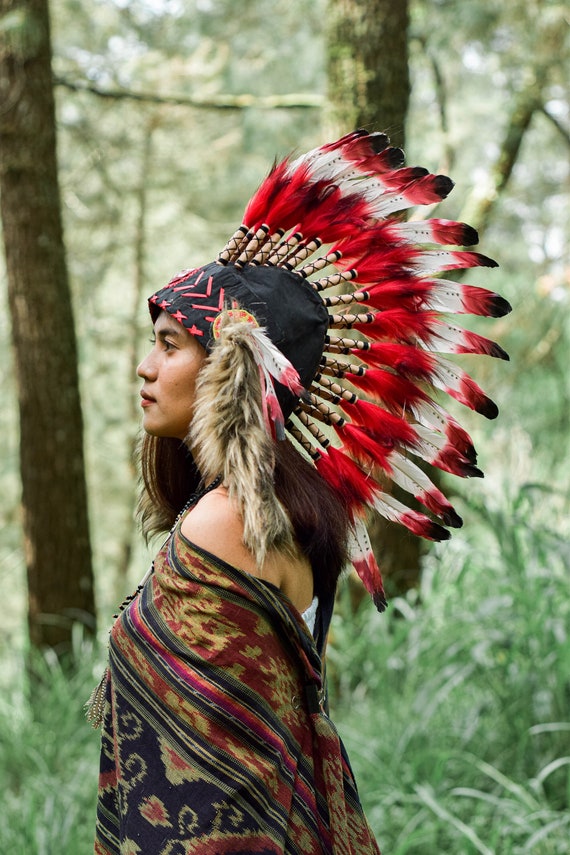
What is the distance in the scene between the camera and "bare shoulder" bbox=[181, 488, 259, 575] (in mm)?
1647

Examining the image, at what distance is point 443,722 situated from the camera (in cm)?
358

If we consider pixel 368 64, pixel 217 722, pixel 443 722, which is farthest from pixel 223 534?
pixel 368 64

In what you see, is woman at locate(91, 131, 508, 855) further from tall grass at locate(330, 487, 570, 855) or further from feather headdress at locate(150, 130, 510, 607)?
tall grass at locate(330, 487, 570, 855)

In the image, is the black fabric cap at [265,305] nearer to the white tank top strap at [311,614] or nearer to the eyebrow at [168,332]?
the eyebrow at [168,332]

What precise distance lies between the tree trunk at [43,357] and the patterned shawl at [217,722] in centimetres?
349

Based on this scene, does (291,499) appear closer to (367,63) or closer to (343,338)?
(343,338)

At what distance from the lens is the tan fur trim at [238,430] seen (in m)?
1.66

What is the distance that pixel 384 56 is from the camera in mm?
4312

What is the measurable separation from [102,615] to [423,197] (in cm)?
553

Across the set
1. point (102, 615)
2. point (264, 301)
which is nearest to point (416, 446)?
point (264, 301)

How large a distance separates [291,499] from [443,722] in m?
2.15

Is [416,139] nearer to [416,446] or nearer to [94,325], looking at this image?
[94,325]

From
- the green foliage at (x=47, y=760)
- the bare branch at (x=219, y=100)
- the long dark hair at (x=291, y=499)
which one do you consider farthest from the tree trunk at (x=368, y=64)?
the green foliage at (x=47, y=760)

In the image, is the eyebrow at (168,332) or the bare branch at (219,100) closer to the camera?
the eyebrow at (168,332)
